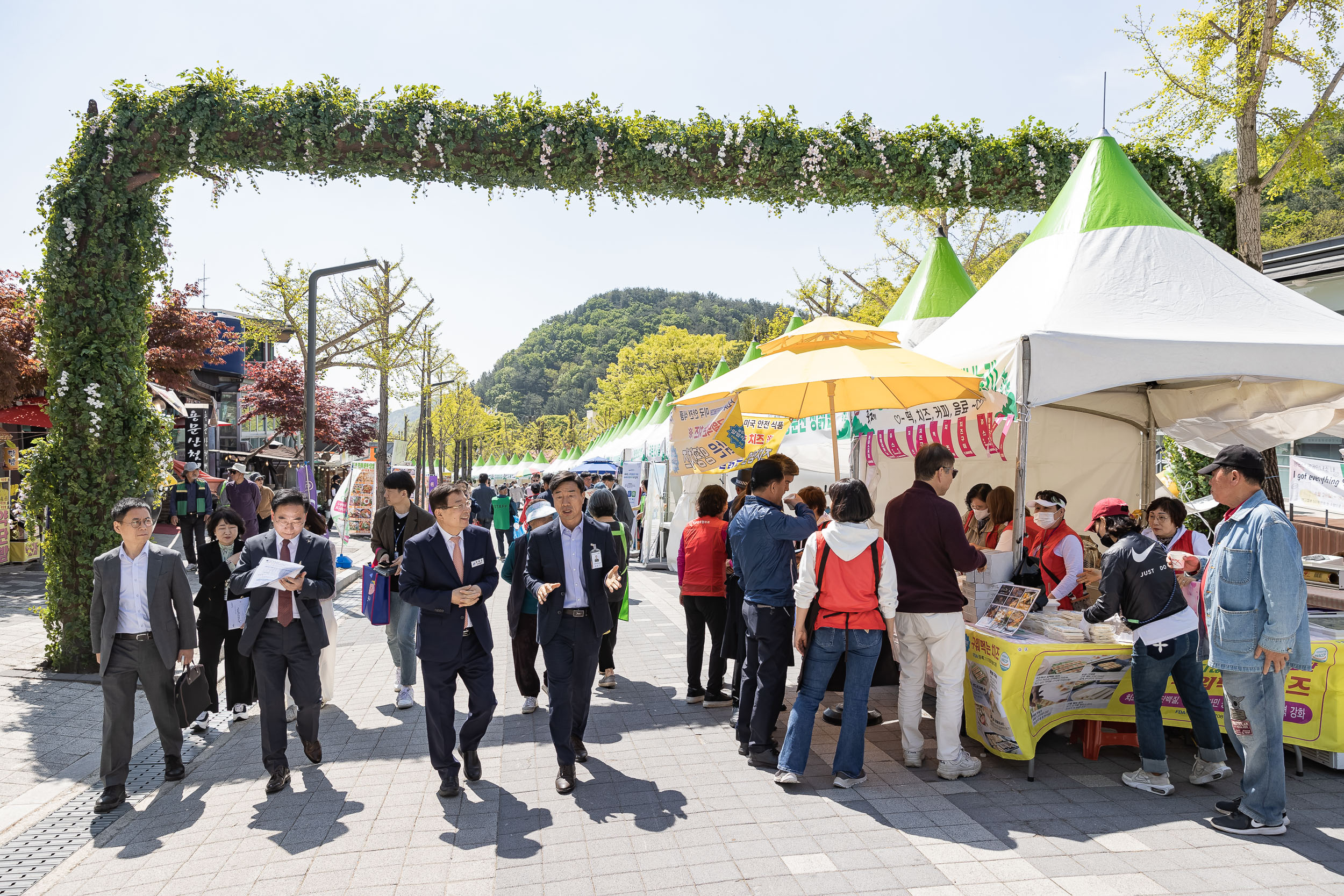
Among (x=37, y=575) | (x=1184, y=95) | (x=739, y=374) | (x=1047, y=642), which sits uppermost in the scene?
(x=1184, y=95)

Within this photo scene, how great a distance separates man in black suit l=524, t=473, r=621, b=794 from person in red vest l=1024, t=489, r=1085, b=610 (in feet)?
10.2

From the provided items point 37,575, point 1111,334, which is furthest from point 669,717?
point 37,575

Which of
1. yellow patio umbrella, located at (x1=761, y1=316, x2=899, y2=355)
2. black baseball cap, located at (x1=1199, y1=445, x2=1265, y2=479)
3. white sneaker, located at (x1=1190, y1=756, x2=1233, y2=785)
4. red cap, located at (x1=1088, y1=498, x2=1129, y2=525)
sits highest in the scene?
yellow patio umbrella, located at (x1=761, y1=316, x2=899, y2=355)

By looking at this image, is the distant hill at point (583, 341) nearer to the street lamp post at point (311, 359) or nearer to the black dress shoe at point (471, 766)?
the street lamp post at point (311, 359)

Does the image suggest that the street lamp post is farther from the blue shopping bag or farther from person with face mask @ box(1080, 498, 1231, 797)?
person with face mask @ box(1080, 498, 1231, 797)

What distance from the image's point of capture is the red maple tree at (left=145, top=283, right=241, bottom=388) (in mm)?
17109

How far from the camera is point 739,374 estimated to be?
6.62 m

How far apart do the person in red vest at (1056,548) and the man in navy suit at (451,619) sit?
3.86 metres

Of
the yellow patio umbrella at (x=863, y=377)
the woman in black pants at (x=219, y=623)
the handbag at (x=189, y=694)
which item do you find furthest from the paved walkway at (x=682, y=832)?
the yellow patio umbrella at (x=863, y=377)

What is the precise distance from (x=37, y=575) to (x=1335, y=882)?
17565mm

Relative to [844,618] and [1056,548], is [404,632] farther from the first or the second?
[1056,548]

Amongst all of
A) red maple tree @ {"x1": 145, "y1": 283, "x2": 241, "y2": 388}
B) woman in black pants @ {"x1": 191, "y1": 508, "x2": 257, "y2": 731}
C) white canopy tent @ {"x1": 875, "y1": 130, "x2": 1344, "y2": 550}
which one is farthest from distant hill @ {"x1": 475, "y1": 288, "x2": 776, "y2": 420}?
woman in black pants @ {"x1": 191, "y1": 508, "x2": 257, "y2": 731}

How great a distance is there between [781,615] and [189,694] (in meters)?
3.89

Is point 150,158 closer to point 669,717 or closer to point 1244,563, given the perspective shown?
point 669,717
